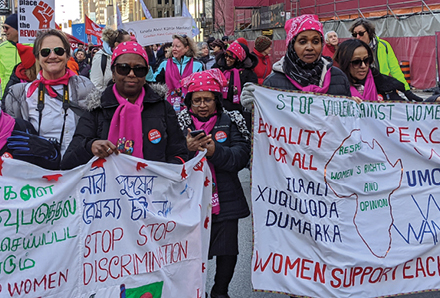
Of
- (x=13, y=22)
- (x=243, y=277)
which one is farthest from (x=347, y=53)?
(x=13, y=22)

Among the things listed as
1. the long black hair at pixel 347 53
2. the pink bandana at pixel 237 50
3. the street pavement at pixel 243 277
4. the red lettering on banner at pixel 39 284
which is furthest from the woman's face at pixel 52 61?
the pink bandana at pixel 237 50

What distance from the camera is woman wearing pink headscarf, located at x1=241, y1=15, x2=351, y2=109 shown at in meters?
3.92

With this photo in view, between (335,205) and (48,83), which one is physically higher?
(48,83)

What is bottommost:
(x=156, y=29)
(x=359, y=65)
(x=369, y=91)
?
(x=369, y=91)

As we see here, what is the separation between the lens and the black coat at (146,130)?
330 centimetres

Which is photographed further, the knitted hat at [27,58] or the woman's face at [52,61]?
the knitted hat at [27,58]

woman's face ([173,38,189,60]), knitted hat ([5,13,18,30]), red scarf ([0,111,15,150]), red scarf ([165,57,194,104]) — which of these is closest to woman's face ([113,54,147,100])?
red scarf ([0,111,15,150])

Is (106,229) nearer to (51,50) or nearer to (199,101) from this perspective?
(199,101)

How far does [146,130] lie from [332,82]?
4.68 ft

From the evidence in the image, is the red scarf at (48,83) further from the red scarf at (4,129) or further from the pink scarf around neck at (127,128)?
the pink scarf around neck at (127,128)

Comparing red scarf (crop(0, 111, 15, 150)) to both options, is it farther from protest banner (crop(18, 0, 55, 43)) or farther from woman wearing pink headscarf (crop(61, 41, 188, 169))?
protest banner (crop(18, 0, 55, 43))

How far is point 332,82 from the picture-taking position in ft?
13.1

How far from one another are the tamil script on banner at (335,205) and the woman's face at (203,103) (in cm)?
31

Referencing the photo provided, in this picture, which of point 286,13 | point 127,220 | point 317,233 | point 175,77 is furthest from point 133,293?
point 286,13
